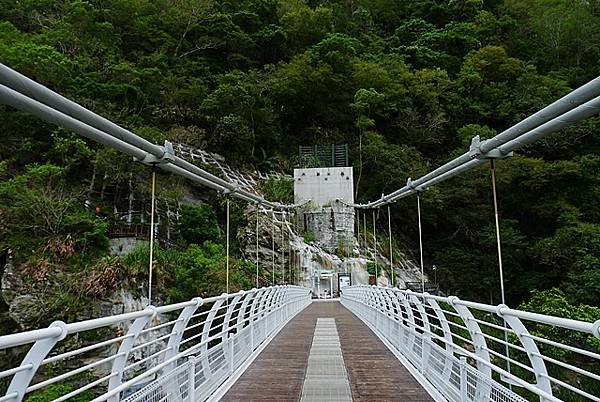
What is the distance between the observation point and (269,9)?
3428 centimetres

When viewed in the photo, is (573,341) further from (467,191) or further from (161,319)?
(467,191)

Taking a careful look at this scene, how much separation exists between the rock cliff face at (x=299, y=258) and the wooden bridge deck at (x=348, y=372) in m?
12.6

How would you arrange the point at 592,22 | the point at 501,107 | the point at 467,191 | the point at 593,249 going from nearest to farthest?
the point at 593,249, the point at 467,191, the point at 501,107, the point at 592,22

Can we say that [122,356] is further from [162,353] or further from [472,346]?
[472,346]

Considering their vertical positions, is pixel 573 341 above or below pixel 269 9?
below

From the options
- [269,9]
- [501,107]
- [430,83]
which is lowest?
[501,107]

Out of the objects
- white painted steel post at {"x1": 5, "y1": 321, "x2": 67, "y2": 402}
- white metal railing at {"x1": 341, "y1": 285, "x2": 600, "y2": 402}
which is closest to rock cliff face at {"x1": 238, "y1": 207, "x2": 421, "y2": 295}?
white metal railing at {"x1": 341, "y1": 285, "x2": 600, "y2": 402}

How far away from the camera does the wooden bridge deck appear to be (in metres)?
4.16

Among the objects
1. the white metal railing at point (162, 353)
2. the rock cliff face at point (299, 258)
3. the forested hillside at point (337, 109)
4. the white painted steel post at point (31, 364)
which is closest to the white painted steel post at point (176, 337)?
the white metal railing at point (162, 353)

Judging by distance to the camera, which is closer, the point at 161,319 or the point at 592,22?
the point at 161,319

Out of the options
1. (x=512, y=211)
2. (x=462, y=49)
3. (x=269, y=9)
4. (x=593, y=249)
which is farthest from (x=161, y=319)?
(x=462, y=49)

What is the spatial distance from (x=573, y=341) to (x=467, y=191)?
1348 centimetres

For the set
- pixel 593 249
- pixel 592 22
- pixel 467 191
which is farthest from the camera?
pixel 592 22

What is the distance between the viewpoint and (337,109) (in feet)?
109
